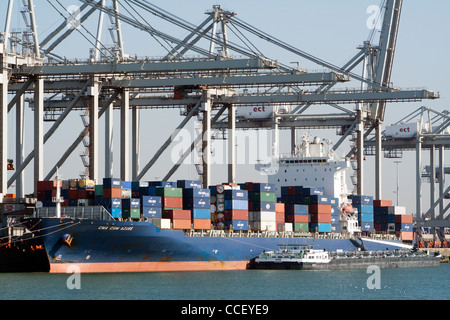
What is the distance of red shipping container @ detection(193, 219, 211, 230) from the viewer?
48.5 meters

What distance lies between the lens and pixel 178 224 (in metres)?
47.4

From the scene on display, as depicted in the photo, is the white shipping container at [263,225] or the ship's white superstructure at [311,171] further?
the ship's white superstructure at [311,171]

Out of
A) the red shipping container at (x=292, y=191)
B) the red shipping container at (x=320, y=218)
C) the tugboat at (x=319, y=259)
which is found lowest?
the tugboat at (x=319, y=259)

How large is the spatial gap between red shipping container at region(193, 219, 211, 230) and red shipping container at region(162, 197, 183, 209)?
120cm

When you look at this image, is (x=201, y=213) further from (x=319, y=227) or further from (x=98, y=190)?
(x=319, y=227)

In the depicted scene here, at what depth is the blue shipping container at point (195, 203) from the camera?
48.7 metres

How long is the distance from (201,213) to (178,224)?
209 centimetres

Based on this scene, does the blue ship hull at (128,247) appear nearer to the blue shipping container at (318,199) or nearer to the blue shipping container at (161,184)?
the blue shipping container at (161,184)

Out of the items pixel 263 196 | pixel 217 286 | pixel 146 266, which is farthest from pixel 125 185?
pixel 217 286

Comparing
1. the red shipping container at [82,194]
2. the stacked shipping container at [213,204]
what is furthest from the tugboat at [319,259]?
the red shipping container at [82,194]

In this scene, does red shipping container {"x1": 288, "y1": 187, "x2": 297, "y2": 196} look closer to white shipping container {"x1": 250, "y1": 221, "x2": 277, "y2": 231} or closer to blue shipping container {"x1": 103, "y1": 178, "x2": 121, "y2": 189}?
white shipping container {"x1": 250, "y1": 221, "x2": 277, "y2": 231}

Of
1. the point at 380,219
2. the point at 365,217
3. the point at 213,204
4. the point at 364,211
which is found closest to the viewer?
the point at 213,204

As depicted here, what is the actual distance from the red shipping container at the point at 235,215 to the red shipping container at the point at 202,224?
162cm
